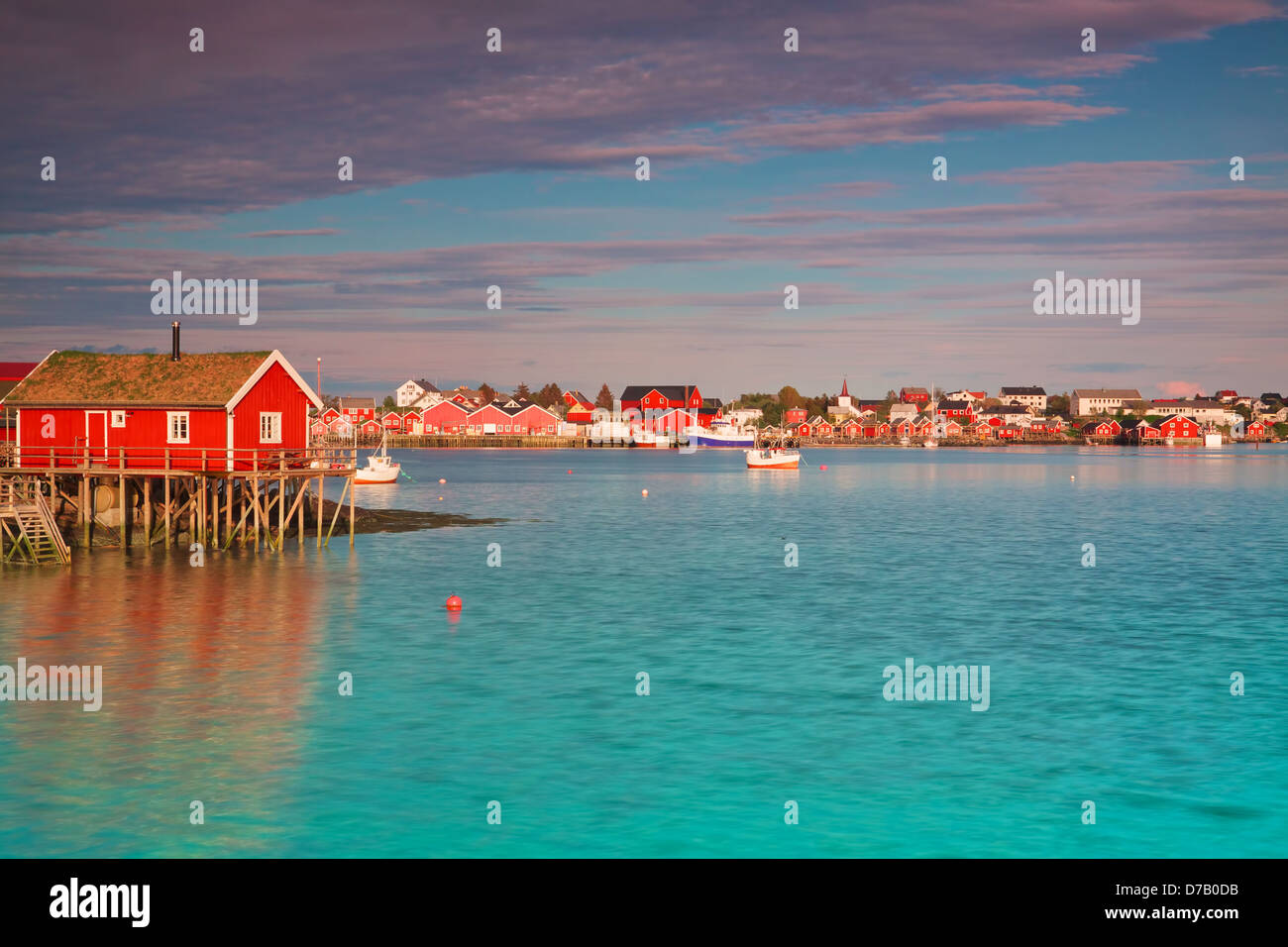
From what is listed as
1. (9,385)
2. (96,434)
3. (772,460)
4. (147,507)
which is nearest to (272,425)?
(147,507)

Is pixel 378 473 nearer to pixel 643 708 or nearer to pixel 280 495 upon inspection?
pixel 280 495

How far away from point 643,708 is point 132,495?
36.9 meters

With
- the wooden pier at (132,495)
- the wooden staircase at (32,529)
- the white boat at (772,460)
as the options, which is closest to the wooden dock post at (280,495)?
the wooden pier at (132,495)

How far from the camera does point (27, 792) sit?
63.5 feet

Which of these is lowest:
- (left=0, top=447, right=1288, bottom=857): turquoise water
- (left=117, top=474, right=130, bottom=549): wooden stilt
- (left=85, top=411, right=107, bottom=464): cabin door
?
(left=0, top=447, right=1288, bottom=857): turquoise water

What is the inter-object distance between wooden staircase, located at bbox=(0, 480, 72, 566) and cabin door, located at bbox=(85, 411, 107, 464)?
252 cm

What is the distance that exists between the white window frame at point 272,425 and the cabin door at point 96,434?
20.8ft

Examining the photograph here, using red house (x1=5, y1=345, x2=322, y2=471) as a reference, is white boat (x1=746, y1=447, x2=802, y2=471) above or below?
below

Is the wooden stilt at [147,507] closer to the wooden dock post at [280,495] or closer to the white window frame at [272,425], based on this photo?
the wooden dock post at [280,495]

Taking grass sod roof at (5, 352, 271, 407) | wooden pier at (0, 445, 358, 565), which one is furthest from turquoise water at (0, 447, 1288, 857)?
grass sod roof at (5, 352, 271, 407)

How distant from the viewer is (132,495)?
54.9 meters

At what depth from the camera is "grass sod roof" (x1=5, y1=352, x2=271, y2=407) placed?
5012 cm

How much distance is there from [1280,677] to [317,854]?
23888 mm

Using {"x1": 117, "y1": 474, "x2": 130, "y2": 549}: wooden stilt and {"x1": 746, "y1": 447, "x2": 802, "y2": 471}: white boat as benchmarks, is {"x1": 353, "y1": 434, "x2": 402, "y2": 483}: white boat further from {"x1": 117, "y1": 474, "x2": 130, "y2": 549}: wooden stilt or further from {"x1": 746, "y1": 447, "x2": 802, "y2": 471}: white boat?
{"x1": 746, "y1": 447, "x2": 802, "y2": 471}: white boat
